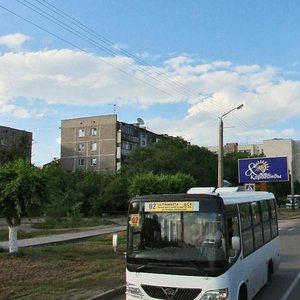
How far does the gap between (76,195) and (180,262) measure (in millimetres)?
46718

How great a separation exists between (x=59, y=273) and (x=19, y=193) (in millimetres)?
3531

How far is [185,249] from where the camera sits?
797 cm

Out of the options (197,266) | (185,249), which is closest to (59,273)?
(185,249)

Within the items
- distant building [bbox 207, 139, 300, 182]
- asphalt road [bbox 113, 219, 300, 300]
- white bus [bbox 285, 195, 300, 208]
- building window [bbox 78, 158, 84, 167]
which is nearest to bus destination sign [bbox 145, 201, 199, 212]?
asphalt road [bbox 113, 219, 300, 300]

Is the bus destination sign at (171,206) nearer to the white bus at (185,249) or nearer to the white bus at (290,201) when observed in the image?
the white bus at (185,249)

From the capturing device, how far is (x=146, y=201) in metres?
8.49

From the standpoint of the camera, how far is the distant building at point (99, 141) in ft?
322

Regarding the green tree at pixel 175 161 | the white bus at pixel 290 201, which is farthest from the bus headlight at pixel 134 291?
the white bus at pixel 290 201

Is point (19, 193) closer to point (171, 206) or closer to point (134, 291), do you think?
point (134, 291)

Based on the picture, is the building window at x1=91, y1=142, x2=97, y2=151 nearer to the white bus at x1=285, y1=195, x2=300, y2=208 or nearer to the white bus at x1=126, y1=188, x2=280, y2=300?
the white bus at x1=285, y1=195, x2=300, y2=208

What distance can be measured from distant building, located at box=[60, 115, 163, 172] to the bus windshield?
87472 millimetres

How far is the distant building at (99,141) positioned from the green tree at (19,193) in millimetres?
79304

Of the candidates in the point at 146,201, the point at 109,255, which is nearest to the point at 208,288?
the point at 146,201

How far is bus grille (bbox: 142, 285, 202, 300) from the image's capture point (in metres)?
7.68
